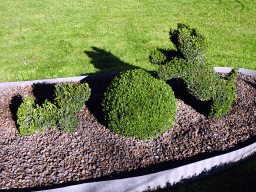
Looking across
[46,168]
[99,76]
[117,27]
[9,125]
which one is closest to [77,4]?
[117,27]

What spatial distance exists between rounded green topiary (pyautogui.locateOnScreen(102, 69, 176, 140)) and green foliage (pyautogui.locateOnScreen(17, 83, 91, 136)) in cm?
91

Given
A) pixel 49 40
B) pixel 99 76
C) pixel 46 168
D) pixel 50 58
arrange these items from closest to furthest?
pixel 46 168, pixel 99 76, pixel 50 58, pixel 49 40

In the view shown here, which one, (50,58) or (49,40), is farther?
(49,40)

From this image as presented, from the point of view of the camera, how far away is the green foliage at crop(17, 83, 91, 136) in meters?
6.00

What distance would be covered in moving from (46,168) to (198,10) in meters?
15.2

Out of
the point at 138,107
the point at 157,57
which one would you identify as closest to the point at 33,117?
the point at 138,107

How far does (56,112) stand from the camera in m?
6.24

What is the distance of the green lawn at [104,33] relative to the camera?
10.1 m

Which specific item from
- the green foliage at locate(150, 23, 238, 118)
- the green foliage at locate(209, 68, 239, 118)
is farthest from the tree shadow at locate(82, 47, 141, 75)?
the green foliage at locate(209, 68, 239, 118)

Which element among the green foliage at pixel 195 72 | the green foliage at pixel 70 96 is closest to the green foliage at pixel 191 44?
the green foliage at pixel 195 72

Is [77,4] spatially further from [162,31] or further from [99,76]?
[99,76]

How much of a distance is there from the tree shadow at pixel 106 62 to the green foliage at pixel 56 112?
340cm

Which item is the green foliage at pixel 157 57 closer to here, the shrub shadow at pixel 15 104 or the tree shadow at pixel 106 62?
the tree shadow at pixel 106 62

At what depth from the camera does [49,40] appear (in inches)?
474
